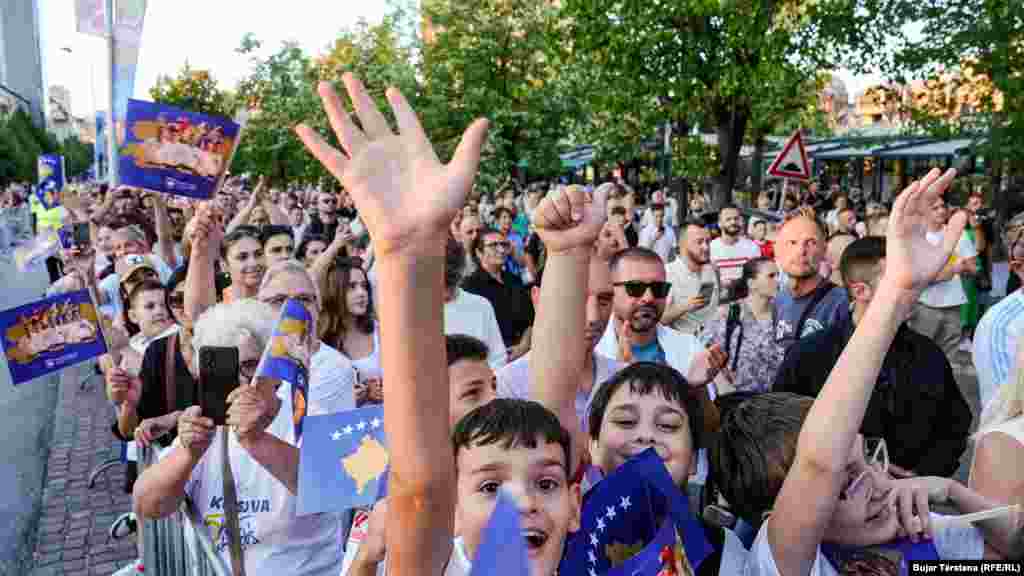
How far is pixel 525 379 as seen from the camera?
12.5 feet

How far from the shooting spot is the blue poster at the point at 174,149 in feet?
19.2

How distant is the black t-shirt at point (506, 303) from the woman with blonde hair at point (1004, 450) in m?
4.32

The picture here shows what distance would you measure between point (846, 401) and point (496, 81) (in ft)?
80.1

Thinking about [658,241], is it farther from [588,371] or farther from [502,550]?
[502,550]

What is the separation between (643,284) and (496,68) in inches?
882

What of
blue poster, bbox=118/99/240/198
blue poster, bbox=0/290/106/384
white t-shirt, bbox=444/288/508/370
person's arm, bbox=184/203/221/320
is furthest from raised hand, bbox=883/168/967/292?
blue poster, bbox=118/99/240/198

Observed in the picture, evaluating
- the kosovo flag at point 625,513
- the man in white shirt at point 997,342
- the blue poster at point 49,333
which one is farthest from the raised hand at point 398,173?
the man in white shirt at point 997,342

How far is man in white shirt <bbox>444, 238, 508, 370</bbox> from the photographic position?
546 cm

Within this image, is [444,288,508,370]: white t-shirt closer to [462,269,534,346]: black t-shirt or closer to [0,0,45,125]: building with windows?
[462,269,534,346]: black t-shirt

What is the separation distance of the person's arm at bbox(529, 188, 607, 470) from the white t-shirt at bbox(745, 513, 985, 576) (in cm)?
57

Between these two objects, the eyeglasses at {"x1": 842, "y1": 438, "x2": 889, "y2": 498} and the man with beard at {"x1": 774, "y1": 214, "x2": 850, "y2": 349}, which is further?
the man with beard at {"x1": 774, "y1": 214, "x2": 850, "y2": 349}

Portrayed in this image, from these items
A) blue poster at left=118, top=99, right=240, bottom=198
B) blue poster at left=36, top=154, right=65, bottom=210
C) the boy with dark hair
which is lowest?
the boy with dark hair

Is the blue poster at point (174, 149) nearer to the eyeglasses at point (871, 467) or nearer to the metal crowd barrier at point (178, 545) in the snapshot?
the metal crowd barrier at point (178, 545)

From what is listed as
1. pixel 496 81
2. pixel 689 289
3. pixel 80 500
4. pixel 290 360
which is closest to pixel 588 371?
pixel 290 360
